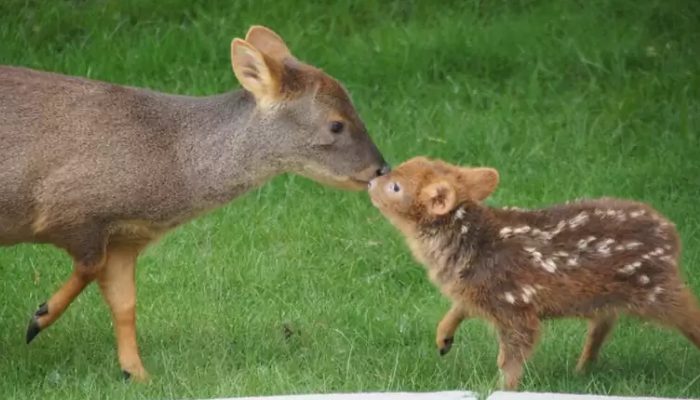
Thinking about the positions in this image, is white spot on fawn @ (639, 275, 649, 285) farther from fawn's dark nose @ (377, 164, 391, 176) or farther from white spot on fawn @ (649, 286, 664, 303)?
fawn's dark nose @ (377, 164, 391, 176)

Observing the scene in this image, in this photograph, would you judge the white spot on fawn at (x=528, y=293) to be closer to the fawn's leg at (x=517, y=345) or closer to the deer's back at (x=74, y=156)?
the fawn's leg at (x=517, y=345)

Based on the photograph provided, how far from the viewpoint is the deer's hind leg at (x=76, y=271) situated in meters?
7.59

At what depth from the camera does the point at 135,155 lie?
302 inches

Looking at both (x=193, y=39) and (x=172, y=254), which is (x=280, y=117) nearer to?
(x=172, y=254)

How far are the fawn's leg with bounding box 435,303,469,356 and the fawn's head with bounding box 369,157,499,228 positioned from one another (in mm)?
439

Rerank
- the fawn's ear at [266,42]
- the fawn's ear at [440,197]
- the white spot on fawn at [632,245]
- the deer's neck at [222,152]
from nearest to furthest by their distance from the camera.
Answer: the white spot on fawn at [632,245], the fawn's ear at [440,197], the deer's neck at [222,152], the fawn's ear at [266,42]

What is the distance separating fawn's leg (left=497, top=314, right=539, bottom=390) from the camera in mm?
7098

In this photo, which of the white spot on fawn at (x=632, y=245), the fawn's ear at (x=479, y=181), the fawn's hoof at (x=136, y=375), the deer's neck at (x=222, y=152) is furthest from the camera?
the deer's neck at (x=222, y=152)

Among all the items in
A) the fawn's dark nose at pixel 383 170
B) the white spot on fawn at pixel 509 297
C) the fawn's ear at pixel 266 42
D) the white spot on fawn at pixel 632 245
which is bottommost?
the fawn's dark nose at pixel 383 170

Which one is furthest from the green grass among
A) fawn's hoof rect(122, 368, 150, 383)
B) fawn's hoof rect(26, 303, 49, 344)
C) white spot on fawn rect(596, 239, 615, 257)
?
white spot on fawn rect(596, 239, 615, 257)

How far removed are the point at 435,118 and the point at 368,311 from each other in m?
→ 3.22

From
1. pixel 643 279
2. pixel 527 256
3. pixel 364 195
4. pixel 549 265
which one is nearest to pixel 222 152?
pixel 527 256

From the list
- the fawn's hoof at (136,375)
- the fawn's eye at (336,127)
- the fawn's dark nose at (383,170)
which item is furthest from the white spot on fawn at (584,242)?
the fawn's hoof at (136,375)

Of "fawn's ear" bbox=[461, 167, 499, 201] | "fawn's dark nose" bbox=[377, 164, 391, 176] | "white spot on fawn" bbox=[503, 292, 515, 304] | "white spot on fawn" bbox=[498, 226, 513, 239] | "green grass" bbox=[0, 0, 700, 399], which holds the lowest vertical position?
"green grass" bbox=[0, 0, 700, 399]
